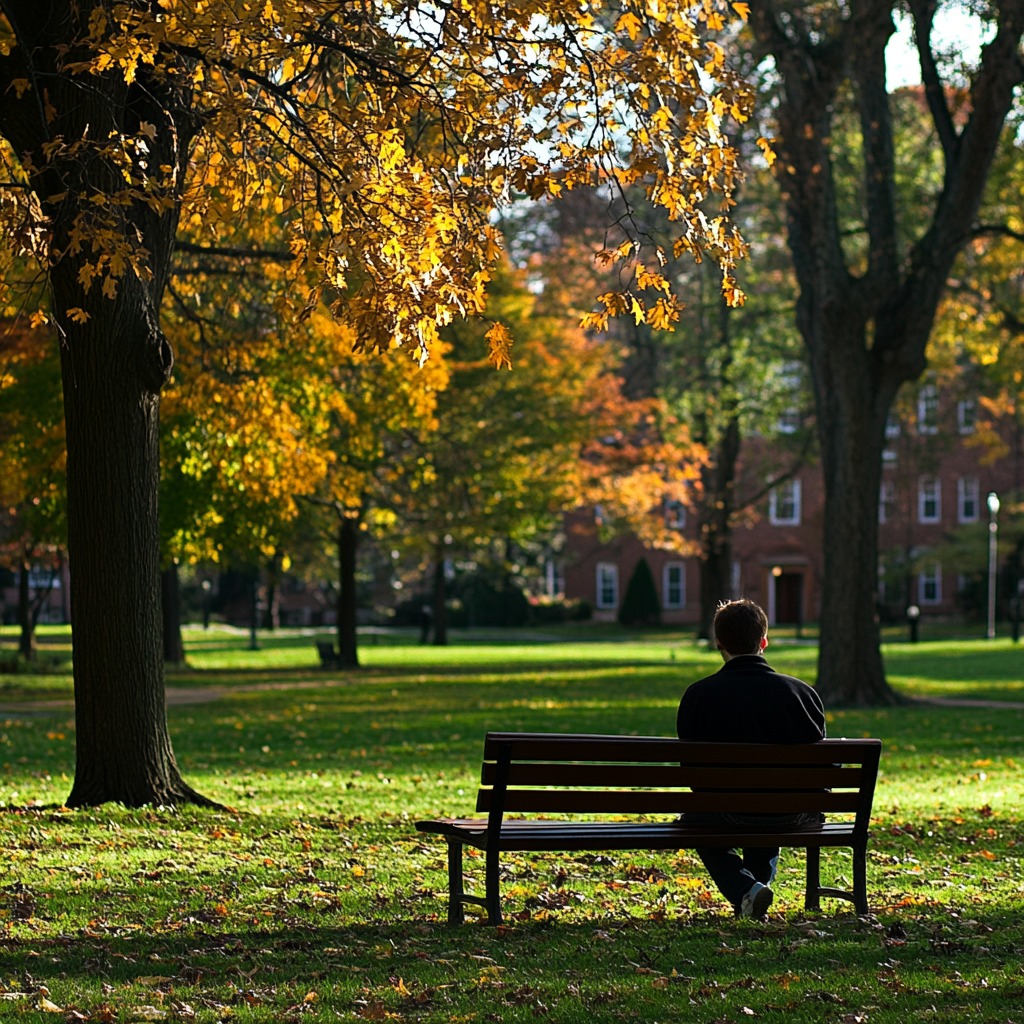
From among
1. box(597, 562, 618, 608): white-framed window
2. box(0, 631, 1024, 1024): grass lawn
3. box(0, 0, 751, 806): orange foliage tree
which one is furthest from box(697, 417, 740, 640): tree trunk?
box(0, 0, 751, 806): orange foliage tree

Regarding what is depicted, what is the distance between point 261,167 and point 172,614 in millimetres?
24048

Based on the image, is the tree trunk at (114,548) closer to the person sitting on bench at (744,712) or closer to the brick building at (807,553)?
the person sitting on bench at (744,712)

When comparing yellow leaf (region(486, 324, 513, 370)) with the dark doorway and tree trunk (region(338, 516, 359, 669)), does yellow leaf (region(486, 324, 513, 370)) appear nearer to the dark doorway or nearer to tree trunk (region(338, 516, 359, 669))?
tree trunk (region(338, 516, 359, 669))

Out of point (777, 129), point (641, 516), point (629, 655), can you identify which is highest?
point (777, 129)

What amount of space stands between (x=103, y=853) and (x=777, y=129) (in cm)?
1662

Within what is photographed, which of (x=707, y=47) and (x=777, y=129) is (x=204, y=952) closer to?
(x=707, y=47)

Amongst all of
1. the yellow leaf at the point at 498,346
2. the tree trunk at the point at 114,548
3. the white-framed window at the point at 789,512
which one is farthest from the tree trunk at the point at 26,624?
the white-framed window at the point at 789,512

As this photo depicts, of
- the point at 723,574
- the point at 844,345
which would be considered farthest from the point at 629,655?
the point at 844,345

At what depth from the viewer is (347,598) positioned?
117 ft

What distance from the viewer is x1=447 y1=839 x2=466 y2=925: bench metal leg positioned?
22.6ft

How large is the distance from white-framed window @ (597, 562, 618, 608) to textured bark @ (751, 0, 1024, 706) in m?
48.4

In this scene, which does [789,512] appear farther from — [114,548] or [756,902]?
[756,902]

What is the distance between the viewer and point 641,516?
3744 cm

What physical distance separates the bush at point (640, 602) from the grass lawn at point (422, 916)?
165 feet
